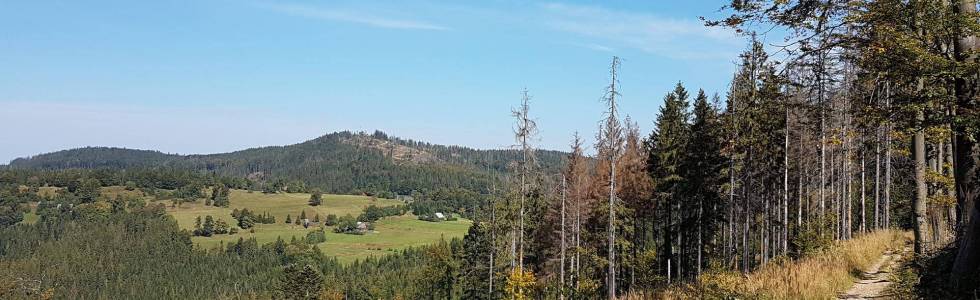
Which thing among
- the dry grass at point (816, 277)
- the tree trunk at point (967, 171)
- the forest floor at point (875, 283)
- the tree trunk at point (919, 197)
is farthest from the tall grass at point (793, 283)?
the tree trunk at point (967, 171)

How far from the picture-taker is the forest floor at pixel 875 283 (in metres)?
10.2

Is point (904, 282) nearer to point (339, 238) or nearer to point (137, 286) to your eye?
point (137, 286)

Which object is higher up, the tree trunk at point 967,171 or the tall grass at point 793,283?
the tree trunk at point 967,171

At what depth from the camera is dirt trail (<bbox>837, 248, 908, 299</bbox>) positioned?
10245mm

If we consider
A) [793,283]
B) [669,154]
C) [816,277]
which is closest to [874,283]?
[816,277]

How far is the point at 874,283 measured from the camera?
1158cm

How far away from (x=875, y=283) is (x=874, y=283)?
0.8 inches

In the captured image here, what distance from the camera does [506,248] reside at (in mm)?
49406

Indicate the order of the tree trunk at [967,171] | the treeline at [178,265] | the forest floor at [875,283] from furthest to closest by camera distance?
1. the treeline at [178,265]
2. the forest floor at [875,283]
3. the tree trunk at [967,171]

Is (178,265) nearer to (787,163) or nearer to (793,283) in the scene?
(787,163)

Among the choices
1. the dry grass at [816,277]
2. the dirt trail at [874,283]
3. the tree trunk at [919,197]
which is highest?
the tree trunk at [919,197]

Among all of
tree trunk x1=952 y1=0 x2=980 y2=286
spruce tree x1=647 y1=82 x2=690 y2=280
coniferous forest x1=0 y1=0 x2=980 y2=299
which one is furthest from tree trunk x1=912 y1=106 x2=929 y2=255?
spruce tree x1=647 y1=82 x2=690 y2=280

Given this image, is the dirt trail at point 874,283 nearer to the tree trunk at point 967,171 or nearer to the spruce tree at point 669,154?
the tree trunk at point 967,171

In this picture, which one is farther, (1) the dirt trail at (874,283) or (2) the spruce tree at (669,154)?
(2) the spruce tree at (669,154)
